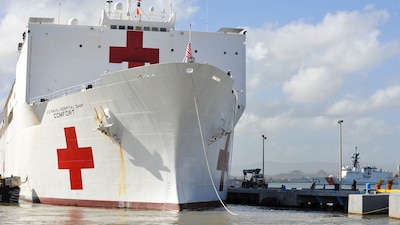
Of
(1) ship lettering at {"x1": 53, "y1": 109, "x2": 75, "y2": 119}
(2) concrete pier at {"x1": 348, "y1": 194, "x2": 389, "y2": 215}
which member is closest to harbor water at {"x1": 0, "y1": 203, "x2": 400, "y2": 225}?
(2) concrete pier at {"x1": 348, "y1": 194, "x2": 389, "y2": 215}

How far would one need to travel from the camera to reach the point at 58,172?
14.7 m

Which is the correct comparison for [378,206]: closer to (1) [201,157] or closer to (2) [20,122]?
(1) [201,157]

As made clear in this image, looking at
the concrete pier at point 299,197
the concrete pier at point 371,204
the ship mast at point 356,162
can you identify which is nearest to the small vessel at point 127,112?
the concrete pier at point 371,204

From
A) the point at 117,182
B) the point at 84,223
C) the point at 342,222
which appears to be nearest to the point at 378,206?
the point at 342,222

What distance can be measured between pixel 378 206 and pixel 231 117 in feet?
14.3

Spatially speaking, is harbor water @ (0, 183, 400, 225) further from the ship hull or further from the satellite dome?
the satellite dome

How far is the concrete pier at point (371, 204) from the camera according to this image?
1353cm

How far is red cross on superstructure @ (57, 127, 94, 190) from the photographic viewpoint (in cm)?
1373

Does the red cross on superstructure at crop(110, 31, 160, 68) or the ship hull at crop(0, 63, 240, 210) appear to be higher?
the red cross on superstructure at crop(110, 31, 160, 68)

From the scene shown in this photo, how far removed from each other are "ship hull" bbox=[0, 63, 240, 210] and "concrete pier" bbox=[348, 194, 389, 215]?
11.7 ft

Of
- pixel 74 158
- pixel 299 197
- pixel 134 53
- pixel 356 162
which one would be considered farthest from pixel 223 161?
pixel 356 162

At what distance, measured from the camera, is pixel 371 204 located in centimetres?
1356

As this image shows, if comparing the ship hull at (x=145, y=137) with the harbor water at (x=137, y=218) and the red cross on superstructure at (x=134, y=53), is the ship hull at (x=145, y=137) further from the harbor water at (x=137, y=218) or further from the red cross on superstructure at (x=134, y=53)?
the red cross on superstructure at (x=134, y=53)

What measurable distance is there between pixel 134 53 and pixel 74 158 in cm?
392
